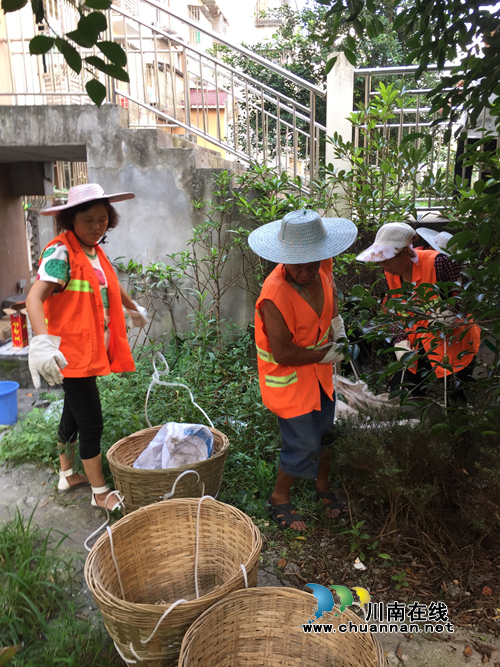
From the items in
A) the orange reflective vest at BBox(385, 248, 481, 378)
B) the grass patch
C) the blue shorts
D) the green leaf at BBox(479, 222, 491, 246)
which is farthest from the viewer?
the orange reflective vest at BBox(385, 248, 481, 378)

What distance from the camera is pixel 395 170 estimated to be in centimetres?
429

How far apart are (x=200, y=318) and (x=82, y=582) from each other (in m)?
2.81

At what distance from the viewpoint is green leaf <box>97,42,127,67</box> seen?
1.07 m

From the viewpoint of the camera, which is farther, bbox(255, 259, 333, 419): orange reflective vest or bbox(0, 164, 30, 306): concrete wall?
bbox(0, 164, 30, 306): concrete wall

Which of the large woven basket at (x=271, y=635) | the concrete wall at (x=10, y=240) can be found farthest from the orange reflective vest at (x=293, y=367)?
the concrete wall at (x=10, y=240)

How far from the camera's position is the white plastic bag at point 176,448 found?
9.52 ft

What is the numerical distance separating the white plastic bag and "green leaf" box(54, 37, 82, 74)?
216cm

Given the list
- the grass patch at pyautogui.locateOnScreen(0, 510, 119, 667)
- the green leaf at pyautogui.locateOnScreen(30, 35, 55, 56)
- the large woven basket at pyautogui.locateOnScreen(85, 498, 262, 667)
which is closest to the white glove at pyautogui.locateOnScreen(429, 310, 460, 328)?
the large woven basket at pyautogui.locateOnScreen(85, 498, 262, 667)

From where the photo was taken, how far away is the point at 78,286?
9.57 ft

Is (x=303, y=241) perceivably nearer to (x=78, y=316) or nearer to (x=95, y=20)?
(x=78, y=316)

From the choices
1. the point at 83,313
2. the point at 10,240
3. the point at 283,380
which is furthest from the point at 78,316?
the point at 10,240

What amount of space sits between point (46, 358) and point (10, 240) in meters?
7.04

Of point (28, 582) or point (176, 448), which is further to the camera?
point (176, 448)

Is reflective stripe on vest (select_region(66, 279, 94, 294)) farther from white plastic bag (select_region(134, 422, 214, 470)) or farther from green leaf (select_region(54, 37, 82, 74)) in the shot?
green leaf (select_region(54, 37, 82, 74))
